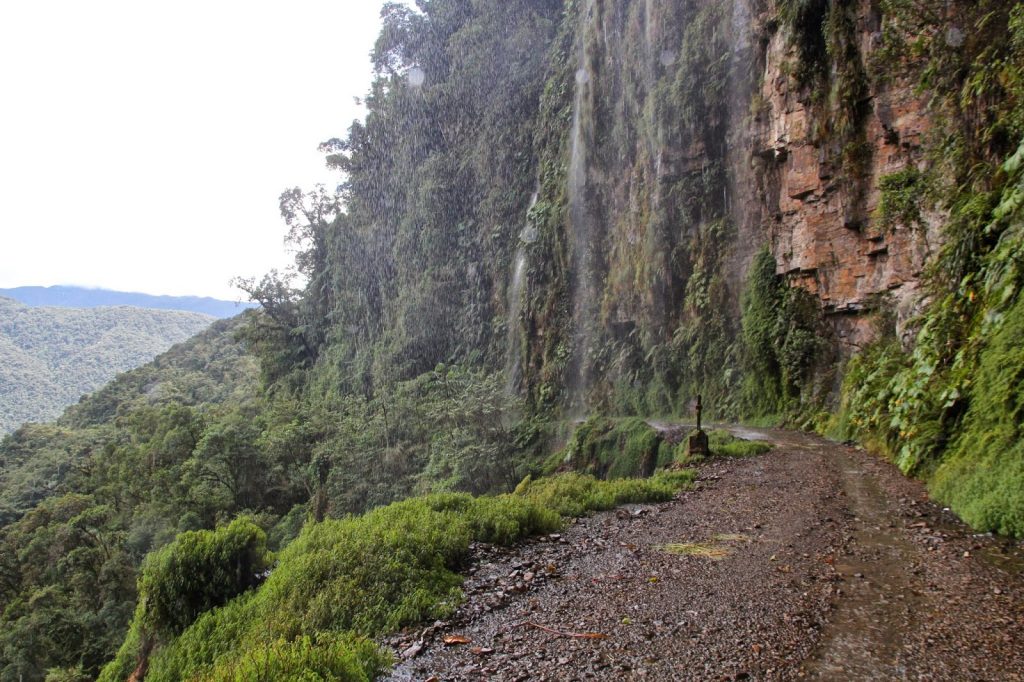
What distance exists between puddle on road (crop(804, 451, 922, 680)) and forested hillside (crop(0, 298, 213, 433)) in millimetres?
95370

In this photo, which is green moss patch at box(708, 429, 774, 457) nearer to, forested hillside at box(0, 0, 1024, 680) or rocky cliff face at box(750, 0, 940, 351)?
forested hillside at box(0, 0, 1024, 680)

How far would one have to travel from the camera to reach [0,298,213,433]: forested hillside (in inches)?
3565

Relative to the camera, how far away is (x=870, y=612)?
3.40 m

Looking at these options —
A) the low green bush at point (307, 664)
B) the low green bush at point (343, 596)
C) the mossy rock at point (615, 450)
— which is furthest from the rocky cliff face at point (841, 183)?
the low green bush at point (307, 664)

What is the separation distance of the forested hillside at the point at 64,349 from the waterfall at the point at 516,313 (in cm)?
7659

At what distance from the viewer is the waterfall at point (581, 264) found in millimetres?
23547

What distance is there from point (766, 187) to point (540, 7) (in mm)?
25741

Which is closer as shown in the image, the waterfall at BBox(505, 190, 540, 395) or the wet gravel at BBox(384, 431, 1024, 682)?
the wet gravel at BBox(384, 431, 1024, 682)

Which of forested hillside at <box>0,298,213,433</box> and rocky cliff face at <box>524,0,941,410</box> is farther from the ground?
rocky cliff face at <box>524,0,941,410</box>

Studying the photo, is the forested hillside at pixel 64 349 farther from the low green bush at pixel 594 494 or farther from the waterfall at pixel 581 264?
the low green bush at pixel 594 494

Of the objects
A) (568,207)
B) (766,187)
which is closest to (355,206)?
(568,207)

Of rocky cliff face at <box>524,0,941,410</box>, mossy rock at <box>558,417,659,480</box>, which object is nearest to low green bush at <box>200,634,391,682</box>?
rocky cliff face at <box>524,0,941,410</box>

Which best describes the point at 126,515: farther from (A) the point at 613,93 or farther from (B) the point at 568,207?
(A) the point at 613,93

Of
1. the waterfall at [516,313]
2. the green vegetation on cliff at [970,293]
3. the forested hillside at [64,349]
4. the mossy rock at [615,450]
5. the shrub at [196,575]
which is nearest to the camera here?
the green vegetation on cliff at [970,293]
